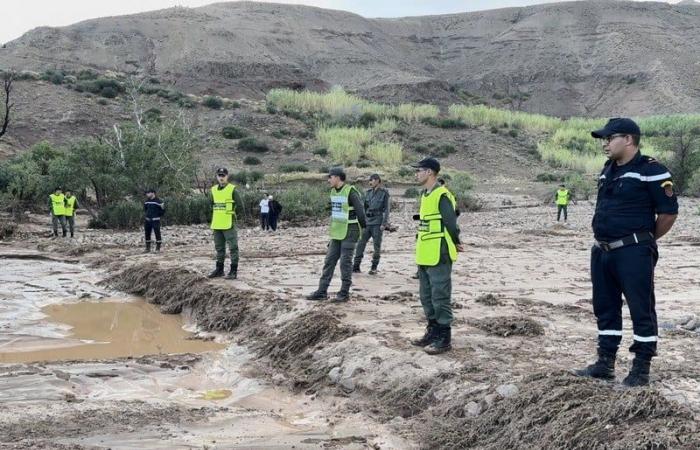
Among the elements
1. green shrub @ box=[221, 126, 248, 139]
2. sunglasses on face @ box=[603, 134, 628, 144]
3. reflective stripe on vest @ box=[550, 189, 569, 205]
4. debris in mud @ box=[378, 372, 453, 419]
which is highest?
green shrub @ box=[221, 126, 248, 139]

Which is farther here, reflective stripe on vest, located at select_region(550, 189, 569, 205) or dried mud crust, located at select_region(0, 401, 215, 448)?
reflective stripe on vest, located at select_region(550, 189, 569, 205)

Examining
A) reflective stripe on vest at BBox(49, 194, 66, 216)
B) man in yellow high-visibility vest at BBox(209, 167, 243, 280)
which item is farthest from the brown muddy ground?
reflective stripe on vest at BBox(49, 194, 66, 216)

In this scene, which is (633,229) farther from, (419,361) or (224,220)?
(224,220)

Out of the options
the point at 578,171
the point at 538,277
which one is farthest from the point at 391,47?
the point at 538,277

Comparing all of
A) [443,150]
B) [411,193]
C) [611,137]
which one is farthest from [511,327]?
[443,150]

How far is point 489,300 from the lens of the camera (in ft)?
30.2

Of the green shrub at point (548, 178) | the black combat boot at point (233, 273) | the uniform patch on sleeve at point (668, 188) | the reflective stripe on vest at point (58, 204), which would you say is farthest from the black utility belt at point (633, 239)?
the green shrub at point (548, 178)

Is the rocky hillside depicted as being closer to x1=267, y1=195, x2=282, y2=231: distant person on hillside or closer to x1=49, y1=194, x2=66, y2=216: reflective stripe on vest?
x1=267, y1=195, x2=282, y2=231: distant person on hillside

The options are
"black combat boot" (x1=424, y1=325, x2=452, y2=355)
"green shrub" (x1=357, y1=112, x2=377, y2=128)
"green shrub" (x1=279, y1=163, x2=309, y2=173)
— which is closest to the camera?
"black combat boot" (x1=424, y1=325, x2=452, y2=355)

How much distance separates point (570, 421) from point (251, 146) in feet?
142

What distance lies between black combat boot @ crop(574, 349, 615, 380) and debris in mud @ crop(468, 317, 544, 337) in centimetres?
190

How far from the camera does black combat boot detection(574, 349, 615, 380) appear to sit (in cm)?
496

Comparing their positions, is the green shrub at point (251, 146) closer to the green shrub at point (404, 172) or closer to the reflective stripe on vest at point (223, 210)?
the green shrub at point (404, 172)

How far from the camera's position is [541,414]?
441 cm
